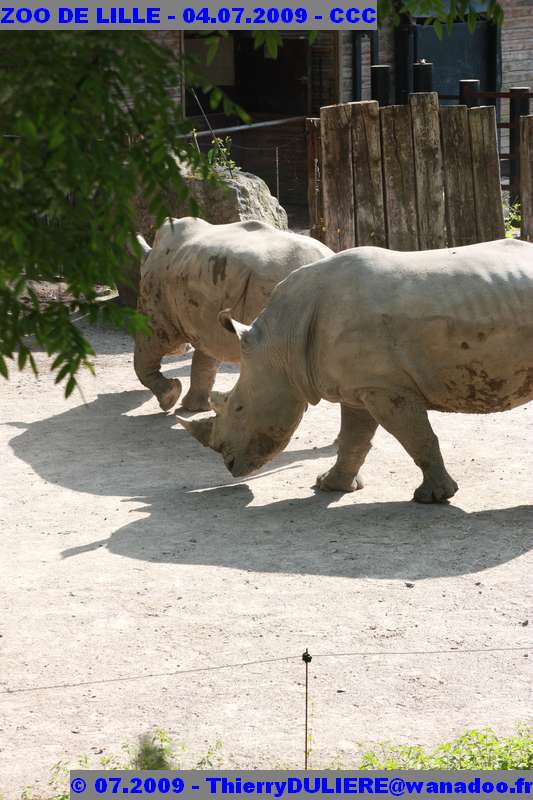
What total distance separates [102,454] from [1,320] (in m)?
5.91

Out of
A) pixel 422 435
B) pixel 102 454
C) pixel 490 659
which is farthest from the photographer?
pixel 102 454

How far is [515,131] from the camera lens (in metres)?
15.4

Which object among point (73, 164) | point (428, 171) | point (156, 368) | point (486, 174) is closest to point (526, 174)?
point (486, 174)

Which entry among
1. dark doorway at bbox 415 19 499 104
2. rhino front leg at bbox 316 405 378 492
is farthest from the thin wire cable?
dark doorway at bbox 415 19 499 104

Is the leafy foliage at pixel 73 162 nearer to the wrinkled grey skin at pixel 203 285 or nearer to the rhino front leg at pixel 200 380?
the wrinkled grey skin at pixel 203 285

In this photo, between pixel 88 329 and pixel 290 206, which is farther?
pixel 290 206

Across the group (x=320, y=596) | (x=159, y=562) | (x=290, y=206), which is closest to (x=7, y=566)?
(x=159, y=562)

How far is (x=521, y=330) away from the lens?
280 inches

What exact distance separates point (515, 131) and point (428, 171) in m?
3.80

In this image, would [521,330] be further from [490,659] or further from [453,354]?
[490,659]

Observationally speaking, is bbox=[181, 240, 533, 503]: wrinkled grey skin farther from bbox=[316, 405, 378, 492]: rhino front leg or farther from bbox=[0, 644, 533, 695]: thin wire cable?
bbox=[0, 644, 533, 695]: thin wire cable

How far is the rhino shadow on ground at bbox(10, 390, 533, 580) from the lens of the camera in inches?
270

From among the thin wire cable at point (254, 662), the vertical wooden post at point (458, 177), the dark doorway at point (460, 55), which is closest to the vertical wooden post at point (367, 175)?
the vertical wooden post at point (458, 177)

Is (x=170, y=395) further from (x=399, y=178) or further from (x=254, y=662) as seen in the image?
(x=254, y=662)
